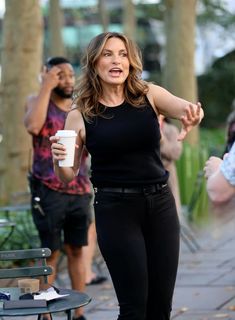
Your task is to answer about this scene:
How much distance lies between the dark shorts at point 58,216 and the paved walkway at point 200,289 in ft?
2.16

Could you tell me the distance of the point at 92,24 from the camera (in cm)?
3959

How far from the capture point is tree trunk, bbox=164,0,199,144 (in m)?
18.2

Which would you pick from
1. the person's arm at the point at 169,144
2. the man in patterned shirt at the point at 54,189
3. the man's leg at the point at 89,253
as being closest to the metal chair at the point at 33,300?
the man in patterned shirt at the point at 54,189

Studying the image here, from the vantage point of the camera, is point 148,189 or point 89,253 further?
point 89,253

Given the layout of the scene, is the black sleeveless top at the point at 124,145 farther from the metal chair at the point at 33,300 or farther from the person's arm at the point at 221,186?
the person's arm at the point at 221,186

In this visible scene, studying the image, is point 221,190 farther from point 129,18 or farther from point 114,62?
point 129,18

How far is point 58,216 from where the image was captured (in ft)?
23.2

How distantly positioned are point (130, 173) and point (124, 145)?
148 millimetres

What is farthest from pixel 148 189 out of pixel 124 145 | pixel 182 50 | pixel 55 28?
pixel 55 28

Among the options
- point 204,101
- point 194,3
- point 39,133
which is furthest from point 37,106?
point 204,101

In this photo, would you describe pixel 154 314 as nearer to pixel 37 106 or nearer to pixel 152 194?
pixel 152 194

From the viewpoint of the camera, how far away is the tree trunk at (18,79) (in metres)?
12.7

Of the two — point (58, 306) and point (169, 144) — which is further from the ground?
point (169, 144)

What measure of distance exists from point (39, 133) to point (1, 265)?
7.07ft
